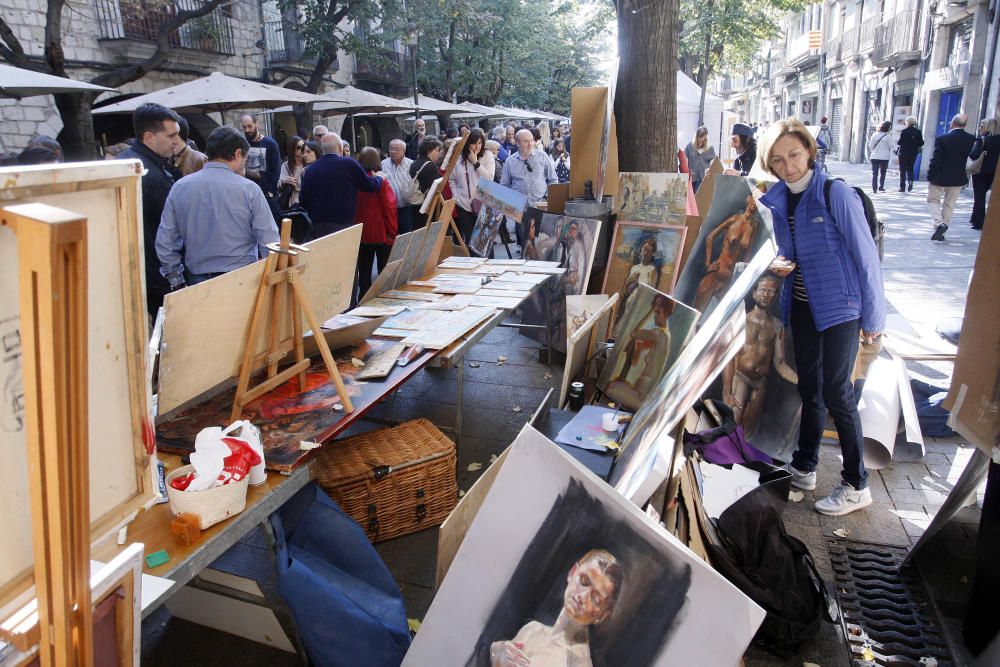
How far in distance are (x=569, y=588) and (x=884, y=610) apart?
1633mm

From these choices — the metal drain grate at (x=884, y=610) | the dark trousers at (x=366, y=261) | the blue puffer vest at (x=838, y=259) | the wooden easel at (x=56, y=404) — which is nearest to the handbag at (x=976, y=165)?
the dark trousers at (x=366, y=261)

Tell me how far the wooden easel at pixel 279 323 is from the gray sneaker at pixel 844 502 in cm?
205

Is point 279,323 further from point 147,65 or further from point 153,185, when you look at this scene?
point 147,65

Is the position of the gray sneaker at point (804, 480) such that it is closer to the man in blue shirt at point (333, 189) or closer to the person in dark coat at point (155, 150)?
the person in dark coat at point (155, 150)

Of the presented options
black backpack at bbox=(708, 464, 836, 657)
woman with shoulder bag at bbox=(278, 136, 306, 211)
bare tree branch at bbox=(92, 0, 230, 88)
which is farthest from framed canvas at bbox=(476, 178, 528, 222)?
Result: bare tree branch at bbox=(92, 0, 230, 88)

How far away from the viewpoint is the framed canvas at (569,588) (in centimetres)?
126

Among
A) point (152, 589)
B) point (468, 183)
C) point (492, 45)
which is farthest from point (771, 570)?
point (492, 45)

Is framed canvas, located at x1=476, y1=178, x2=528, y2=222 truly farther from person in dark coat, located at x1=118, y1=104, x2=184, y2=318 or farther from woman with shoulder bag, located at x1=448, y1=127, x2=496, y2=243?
person in dark coat, located at x1=118, y1=104, x2=184, y2=318

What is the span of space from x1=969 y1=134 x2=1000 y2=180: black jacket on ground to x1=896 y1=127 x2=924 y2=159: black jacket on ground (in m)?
3.55

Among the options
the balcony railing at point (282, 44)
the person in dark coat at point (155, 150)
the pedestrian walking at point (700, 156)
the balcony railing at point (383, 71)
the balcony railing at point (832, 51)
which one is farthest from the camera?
the balcony railing at point (832, 51)

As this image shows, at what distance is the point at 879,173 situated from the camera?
14.5m

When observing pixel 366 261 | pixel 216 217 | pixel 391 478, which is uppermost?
pixel 216 217

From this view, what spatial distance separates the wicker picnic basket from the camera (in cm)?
272

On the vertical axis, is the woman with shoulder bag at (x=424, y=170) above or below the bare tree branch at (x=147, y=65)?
below
